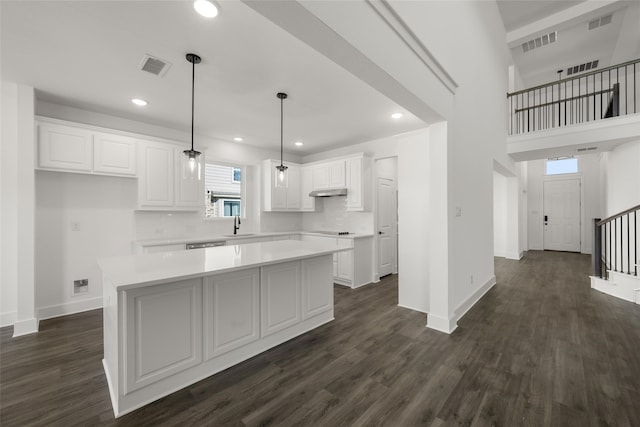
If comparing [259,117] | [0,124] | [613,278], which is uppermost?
[259,117]

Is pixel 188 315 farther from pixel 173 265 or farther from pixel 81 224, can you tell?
pixel 81 224

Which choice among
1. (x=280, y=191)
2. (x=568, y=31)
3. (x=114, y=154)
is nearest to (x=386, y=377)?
(x=280, y=191)

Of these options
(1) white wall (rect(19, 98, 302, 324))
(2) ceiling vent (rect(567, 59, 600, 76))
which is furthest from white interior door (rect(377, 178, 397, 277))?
(2) ceiling vent (rect(567, 59, 600, 76))

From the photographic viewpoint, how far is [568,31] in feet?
19.2

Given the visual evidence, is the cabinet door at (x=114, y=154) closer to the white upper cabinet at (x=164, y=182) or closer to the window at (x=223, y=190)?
the white upper cabinet at (x=164, y=182)

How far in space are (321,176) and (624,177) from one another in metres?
5.93

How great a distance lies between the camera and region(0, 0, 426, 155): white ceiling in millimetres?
1990

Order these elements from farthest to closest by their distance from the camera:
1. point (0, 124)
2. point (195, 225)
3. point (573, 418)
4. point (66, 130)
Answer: point (195, 225) → point (66, 130) → point (0, 124) → point (573, 418)

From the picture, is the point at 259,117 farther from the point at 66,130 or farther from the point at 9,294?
the point at 9,294

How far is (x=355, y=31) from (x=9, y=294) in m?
4.75

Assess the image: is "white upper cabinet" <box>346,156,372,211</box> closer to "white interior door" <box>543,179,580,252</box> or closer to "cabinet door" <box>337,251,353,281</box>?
"cabinet door" <box>337,251,353,281</box>

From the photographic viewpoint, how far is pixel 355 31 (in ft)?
5.51

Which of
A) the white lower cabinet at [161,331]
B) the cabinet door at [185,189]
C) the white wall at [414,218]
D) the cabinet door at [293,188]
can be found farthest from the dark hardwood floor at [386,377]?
the cabinet door at [293,188]

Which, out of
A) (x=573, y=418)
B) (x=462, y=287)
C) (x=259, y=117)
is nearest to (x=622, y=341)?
(x=462, y=287)
